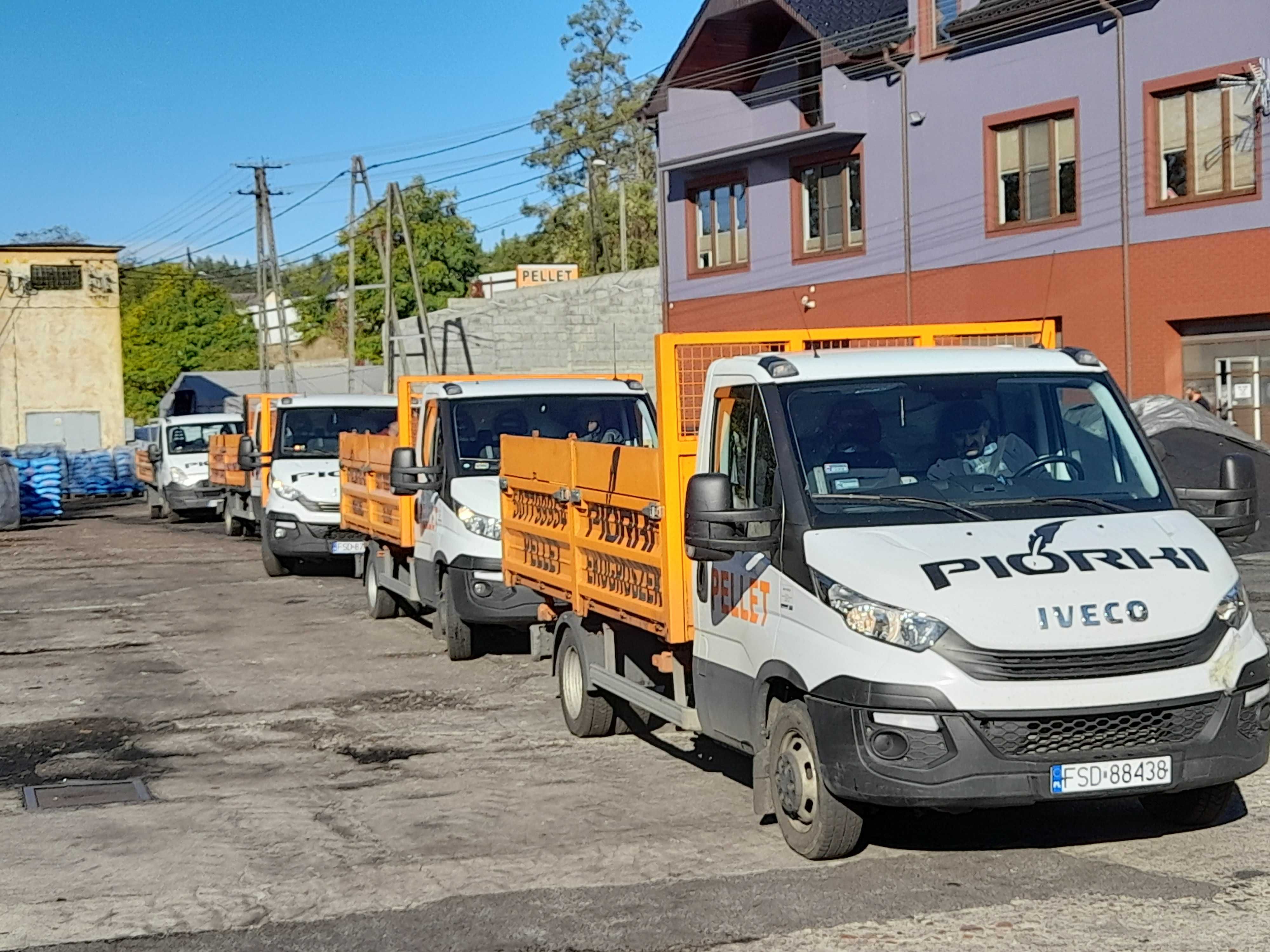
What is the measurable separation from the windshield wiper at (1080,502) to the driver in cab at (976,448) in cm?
19

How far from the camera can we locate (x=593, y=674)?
33.1 ft

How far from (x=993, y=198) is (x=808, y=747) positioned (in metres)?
24.4

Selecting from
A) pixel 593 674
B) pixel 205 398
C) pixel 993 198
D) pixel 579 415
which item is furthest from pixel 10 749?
pixel 205 398

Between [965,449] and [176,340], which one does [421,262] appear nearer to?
[176,340]

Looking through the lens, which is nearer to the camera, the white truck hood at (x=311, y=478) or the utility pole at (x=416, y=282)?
the white truck hood at (x=311, y=478)

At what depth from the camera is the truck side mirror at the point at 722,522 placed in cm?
725

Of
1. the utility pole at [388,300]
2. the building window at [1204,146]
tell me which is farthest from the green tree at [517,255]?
the building window at [1204,146]

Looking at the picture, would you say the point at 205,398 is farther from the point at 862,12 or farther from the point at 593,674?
the point at 593,674

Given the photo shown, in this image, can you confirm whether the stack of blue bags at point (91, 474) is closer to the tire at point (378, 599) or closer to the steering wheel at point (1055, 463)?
the tire at point (378, 599)

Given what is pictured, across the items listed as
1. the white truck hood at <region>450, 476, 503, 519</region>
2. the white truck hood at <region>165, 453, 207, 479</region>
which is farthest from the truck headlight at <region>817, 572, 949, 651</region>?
the white truck hood at <region>165, 453, 207, 479</region>

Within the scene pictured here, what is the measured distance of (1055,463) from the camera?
25.4ft

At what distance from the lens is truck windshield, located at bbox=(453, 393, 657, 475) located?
14414mm

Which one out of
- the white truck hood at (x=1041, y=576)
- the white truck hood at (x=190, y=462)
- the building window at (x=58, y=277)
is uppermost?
the building window at (x=58, y=277)

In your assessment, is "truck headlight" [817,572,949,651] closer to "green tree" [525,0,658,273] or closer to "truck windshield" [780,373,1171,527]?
"truck windshield" [780,373,1171,527]
